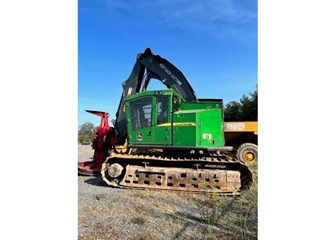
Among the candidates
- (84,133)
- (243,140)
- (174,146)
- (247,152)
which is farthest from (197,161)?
(243,140)

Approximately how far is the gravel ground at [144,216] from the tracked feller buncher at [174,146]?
0.74 ft

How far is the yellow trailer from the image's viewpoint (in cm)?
381

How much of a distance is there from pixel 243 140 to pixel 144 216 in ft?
8.89

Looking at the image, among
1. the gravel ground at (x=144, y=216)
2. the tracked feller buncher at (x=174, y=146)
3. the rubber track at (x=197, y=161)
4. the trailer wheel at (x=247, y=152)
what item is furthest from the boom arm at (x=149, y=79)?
the trailer wheel at (x=247, y=152)

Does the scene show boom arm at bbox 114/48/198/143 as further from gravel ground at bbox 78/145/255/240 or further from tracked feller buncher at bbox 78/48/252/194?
gravel ground at bbox 78/145/255/240

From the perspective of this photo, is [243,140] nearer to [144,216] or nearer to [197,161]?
[197,161]

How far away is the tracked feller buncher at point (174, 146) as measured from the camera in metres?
2.72

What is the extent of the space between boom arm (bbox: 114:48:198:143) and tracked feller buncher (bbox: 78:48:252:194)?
0.4 inches

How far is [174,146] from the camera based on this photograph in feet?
9.07

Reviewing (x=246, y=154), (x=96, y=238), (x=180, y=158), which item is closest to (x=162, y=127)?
(x=180, y=158)

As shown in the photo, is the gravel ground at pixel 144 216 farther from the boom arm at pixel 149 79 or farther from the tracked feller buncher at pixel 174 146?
the boom arm at pixel 149 79
